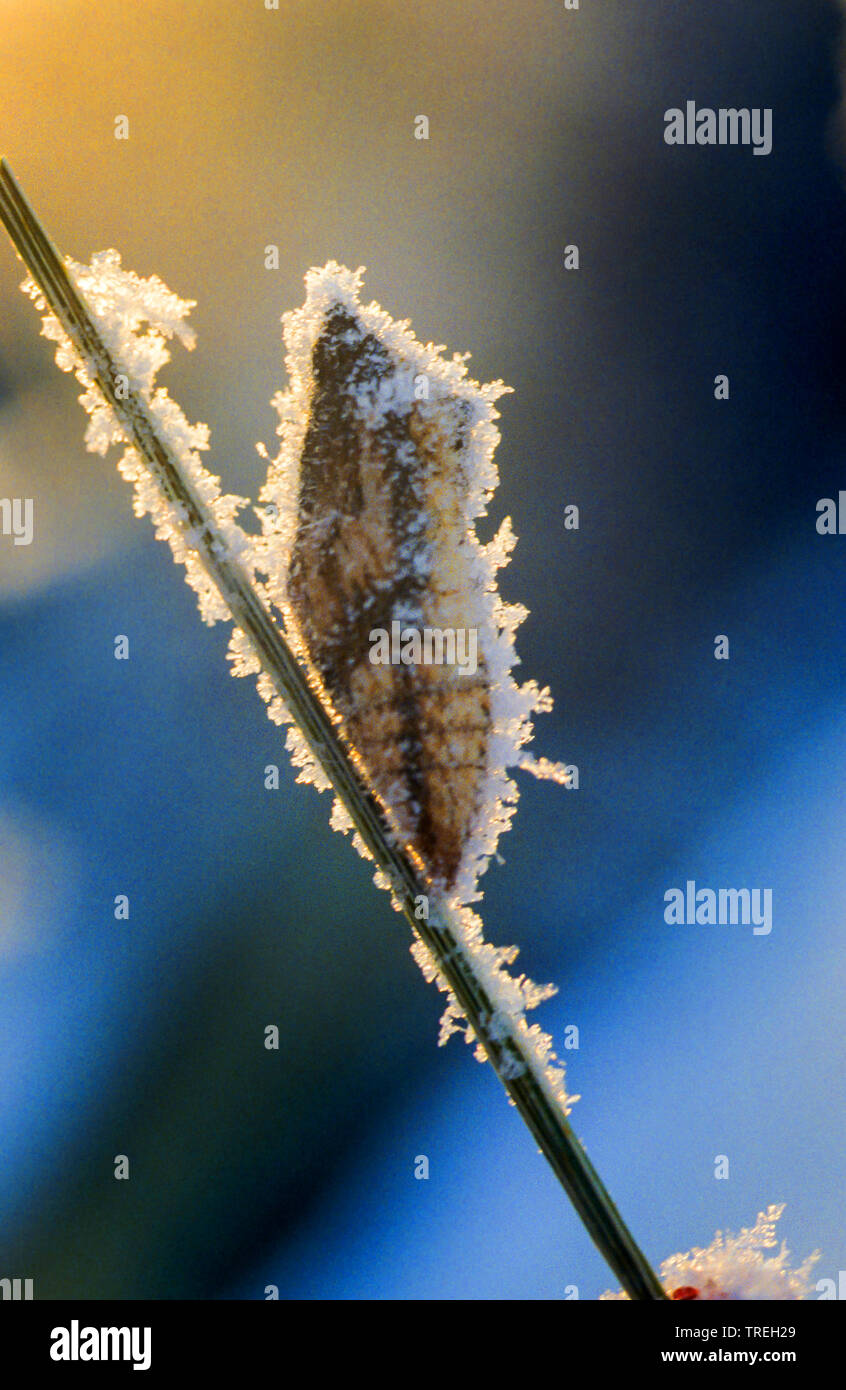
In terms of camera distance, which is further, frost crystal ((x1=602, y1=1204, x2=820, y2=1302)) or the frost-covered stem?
frost crystal ((x1=602, y1=1204, x2=820, y2=1302))

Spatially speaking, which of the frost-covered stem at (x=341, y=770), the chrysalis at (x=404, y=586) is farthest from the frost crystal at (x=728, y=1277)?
the chrysalis at (x=404, y=586)

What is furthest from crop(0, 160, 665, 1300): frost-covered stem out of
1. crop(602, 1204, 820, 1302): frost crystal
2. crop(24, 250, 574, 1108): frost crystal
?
crop(602, 1204, 820, 1302): frost crystal

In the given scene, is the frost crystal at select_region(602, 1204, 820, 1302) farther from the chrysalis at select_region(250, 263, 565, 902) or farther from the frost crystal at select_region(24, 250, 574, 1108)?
the chrysalis at select_region(250, 263, 565, 902)

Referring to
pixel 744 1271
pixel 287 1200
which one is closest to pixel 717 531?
pixel 744 1271

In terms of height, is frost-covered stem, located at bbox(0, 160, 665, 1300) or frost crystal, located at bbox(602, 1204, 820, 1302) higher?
frost-covered stem, located at bbox(0, 160, 665, 1300)

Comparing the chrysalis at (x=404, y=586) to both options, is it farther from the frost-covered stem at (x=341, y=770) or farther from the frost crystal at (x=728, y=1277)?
the frost crystal at (x=728, y=1277)

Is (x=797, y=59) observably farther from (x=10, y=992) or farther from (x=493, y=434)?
(x=10, y=992)
